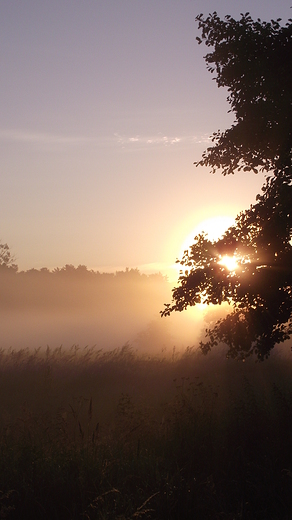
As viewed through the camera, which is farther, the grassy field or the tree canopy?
the tree canopy

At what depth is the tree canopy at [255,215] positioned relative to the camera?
819cm

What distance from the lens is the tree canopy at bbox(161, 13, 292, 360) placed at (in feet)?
26.9

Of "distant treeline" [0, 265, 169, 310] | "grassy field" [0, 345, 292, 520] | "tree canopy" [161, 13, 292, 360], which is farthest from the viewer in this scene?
"distant treeline" [0, 265, 169, 310]

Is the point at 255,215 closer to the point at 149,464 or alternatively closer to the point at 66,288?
the point at 149,464

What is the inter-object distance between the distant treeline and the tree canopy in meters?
92.0

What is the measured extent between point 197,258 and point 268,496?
15.0 feet

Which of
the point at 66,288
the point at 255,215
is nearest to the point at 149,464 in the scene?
the point at 255,215

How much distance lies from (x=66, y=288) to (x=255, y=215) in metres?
120

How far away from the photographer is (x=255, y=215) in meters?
8.59

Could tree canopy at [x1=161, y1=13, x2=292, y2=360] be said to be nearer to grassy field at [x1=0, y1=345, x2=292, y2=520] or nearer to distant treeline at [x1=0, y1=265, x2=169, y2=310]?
grassy field at [x1=0, y1=345, x2=292, y2=520]

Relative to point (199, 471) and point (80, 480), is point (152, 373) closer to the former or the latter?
point (199, 471)

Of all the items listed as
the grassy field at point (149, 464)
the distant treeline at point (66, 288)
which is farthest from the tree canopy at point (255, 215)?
the distant treeline at point (66, 288)

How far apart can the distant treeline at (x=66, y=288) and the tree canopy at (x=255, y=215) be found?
92.0 meters

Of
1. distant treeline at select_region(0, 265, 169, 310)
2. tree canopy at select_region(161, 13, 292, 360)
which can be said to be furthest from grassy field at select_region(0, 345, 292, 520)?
distant treeline at select_region(0, 265, 169, 310)
